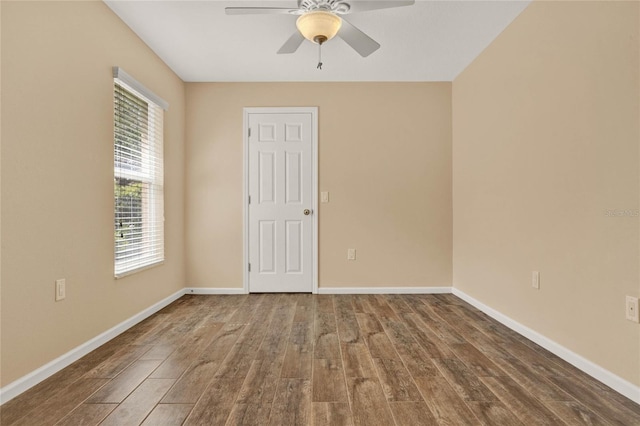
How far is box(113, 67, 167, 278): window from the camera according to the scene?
2564 millimetres

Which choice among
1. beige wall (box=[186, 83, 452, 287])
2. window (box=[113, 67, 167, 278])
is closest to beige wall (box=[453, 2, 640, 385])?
beige wall (box=[186, 83, 452, 287])

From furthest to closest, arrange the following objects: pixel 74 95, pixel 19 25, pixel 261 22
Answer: pixel 261 22
pixel 74 95
pixel 19 25

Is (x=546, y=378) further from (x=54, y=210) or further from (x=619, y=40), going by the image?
(x=54, y=210)

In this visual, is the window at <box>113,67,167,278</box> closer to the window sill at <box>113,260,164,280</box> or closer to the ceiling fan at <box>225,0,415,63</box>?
the window sill at <box>113,260,164,280</box>

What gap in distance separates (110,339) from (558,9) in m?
3.83

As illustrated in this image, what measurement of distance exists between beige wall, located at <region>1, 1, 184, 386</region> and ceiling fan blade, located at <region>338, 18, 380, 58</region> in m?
1.72

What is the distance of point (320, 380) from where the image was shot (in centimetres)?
181

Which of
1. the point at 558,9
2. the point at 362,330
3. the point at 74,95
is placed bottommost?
the point at 362,330

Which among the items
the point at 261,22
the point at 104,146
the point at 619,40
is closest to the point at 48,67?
the point at 104,146

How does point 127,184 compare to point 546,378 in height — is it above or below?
above

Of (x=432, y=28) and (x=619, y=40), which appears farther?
(x=432, y=28)

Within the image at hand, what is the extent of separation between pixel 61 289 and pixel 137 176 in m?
1.18

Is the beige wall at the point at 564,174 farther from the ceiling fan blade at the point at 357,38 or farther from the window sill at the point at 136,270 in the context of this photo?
the window sill at the point at 136,270

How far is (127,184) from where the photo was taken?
2715 mm
